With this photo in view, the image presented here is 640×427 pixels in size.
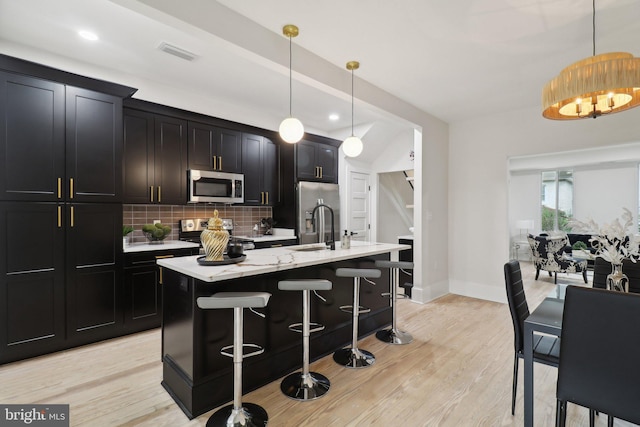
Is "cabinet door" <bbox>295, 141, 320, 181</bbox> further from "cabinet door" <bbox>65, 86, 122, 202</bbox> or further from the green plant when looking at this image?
the green plant

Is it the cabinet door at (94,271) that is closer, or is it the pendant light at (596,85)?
the pendant light at (596,85)

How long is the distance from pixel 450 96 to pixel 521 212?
6348 mm

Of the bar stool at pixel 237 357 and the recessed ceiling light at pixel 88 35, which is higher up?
the recessed ceiling light at pixel 88 35

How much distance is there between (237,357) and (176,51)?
2.79 metres

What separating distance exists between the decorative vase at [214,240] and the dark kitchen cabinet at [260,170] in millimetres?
2402

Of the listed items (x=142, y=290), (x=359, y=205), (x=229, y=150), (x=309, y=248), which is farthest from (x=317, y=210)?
(x=142, y=290)

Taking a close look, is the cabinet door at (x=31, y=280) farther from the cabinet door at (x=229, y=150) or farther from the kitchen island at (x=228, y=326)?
the cabinet door at (x=229, y=150)

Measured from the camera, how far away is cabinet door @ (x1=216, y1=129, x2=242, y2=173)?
414 cm

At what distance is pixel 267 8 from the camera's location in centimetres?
221

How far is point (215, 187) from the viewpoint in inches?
160

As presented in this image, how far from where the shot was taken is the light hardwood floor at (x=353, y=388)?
6.34 feet

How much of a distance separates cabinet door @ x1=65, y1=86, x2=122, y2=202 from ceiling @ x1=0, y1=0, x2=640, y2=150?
0.49 meters

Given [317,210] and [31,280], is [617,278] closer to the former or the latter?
[317,210]

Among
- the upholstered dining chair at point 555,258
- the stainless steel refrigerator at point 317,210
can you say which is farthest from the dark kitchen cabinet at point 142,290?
the upholstered dining chair at point 555,258
